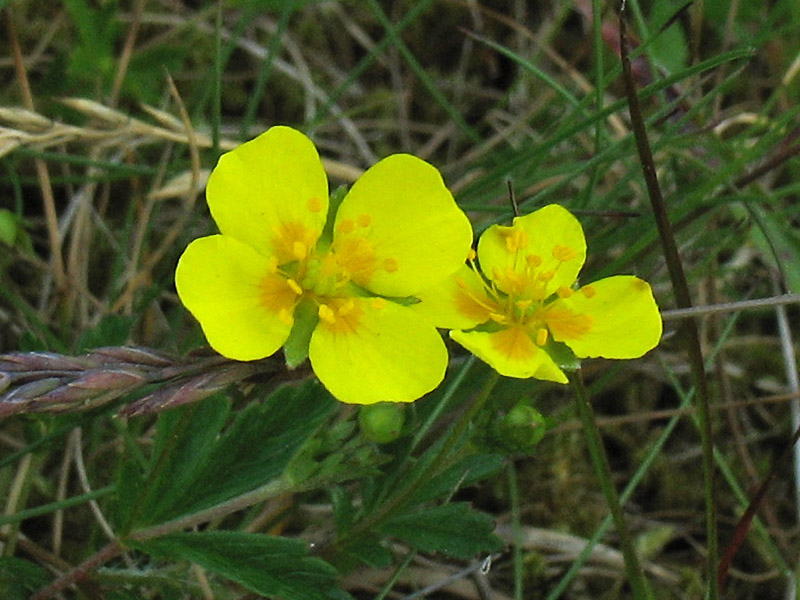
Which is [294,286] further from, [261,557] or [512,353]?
[261,557]

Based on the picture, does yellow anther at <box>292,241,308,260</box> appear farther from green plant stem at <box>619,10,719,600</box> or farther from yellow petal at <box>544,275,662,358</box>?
green plant stem at <box>619,10,719,600</box>

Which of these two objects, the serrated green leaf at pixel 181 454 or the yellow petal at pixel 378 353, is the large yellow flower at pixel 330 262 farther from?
the serrated green leaf at pixel 181 454

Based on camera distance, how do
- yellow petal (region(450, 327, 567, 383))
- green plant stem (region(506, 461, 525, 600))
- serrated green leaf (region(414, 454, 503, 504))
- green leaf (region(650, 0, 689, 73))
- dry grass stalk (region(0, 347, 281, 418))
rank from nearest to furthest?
dry grass stalk (region(0, 347, 281, 418)), yellow petal (region(450, 327, 567, 383)), serrated green leaf (region(414, 454, 503, 504)), green plant stem (region(506, 461, 525, 600)), green leaf (region(650, 0, 689, 73))

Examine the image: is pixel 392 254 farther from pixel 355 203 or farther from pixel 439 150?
pixel 439 150

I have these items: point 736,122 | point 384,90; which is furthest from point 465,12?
point 736,122

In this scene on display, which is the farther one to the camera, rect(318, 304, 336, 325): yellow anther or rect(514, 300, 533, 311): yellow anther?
rect(514, 300, 533, 311): yellow anther

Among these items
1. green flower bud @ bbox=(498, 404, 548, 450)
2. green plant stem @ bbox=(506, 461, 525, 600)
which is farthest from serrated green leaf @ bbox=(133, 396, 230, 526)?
green plant stem @ bbox=(506, 461, 525, 600)
